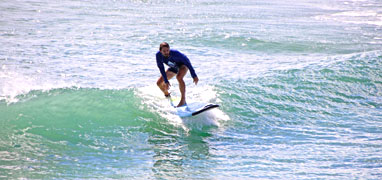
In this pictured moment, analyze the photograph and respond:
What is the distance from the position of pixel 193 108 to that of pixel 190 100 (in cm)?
74

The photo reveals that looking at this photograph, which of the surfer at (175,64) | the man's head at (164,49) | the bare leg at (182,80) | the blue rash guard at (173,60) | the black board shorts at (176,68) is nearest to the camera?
the man's head at (164,49)

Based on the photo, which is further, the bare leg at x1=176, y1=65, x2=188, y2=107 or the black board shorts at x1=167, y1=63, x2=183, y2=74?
the black board shorts at x1=167, y1=63, x2=183, y2=74

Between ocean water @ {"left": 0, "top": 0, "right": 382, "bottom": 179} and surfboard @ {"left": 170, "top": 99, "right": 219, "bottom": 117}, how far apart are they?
194 millimetres

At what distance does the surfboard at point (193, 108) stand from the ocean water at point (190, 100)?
194 mm

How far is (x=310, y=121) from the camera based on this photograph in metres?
9.34

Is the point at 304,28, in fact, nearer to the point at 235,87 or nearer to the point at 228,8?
the point at 228,8

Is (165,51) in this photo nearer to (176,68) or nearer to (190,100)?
(176,68)

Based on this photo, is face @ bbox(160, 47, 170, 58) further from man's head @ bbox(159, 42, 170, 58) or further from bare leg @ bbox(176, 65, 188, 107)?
bare leg @ bbox(176, 65, 188, 107)

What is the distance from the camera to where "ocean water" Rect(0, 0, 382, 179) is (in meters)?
6.85

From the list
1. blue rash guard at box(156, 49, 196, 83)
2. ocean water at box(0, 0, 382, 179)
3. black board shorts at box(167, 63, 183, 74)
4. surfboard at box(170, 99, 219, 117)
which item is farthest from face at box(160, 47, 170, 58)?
ocean water at box(0, 0, 382, 179)

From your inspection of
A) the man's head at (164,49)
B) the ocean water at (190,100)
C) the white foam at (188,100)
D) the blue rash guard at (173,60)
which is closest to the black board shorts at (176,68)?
the blue rash guard at (173,60)

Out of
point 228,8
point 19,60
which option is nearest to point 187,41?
point 19,60

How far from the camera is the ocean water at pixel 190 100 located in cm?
685

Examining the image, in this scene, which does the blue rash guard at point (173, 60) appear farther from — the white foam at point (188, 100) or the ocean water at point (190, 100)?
the ocean water at point (190, 100)
